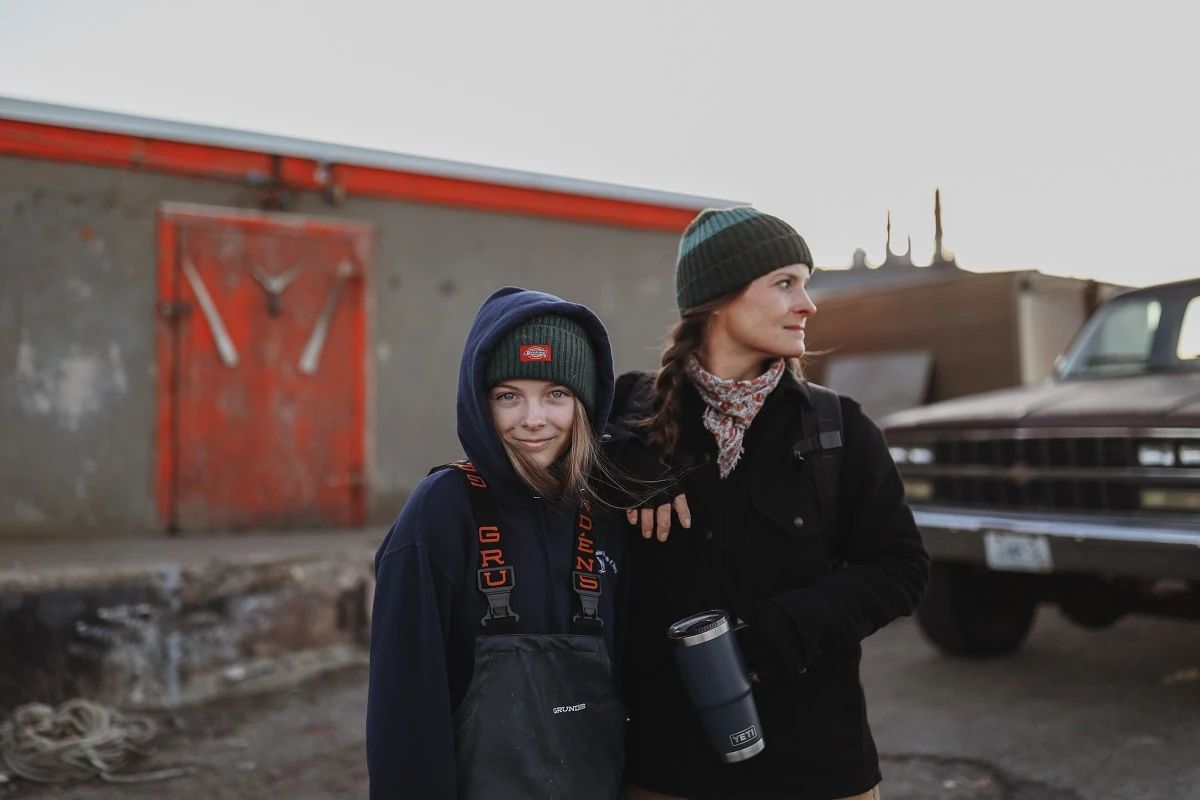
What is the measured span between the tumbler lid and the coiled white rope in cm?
310

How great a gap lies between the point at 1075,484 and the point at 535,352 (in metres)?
3.57

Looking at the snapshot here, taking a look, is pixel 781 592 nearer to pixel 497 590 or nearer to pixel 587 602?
pixel 587 602

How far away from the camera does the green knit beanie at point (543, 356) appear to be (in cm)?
181

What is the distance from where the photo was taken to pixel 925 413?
5.42 metres

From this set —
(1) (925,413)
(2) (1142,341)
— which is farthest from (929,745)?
(2) (1142,341)

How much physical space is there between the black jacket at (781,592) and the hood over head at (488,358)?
0.93 ft

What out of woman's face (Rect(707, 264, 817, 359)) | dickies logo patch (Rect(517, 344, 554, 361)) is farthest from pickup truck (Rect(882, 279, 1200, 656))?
dickies logo patch (Rect(517, 344, 554, 361))

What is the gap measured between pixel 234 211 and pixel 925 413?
181 inches

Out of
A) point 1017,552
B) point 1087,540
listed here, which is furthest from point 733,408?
point 1017,552

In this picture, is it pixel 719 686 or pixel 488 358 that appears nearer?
pixel 719 686

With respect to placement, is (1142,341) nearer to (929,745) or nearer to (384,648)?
(929,745)

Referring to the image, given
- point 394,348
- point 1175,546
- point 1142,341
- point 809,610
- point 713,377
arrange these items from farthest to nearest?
point 394,348 < point 1142,341 < point 1175,546 < point 713,377 < point 809,610

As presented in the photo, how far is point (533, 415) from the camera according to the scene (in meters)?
1.81

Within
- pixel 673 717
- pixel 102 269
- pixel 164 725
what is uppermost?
pixel 102 269
